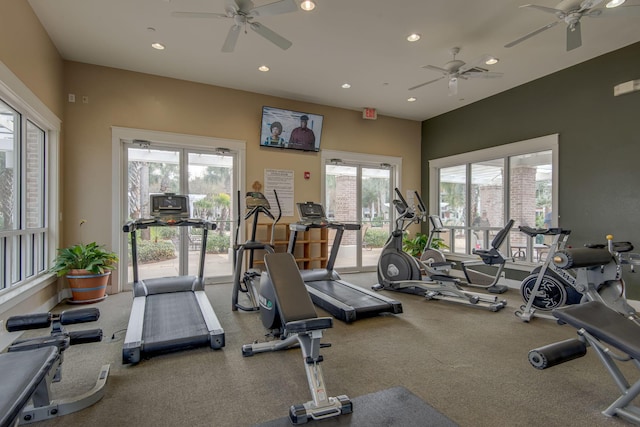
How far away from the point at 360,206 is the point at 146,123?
4271 millimetres

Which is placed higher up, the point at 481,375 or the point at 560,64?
the point at 560,64

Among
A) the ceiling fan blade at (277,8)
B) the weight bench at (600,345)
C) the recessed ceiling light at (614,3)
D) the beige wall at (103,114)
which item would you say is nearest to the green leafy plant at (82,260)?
the beige wall at (103,114)

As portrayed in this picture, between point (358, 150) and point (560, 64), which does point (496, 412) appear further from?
point (358, 150)

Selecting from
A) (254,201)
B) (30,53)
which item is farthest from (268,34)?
(30,53)

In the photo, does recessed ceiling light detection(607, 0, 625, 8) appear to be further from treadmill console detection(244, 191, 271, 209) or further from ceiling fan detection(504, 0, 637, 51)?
treadmill console detection(244, 191, 271, 209)

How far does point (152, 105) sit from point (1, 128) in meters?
2.29

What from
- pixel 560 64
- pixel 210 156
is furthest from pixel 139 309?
pixel 560 64

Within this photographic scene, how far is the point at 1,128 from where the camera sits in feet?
11.2

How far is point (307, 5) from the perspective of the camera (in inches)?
140

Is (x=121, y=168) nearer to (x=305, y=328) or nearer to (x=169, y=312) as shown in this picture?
(x=169, y=312)

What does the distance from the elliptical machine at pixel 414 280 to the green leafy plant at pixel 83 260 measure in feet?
13.1

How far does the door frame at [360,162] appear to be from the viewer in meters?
6.85

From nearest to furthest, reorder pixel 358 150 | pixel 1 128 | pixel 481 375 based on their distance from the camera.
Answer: pixel 481 375 → pixel 1 128 → pixel 358 150

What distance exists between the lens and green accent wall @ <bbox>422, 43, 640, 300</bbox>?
4.45 metres
